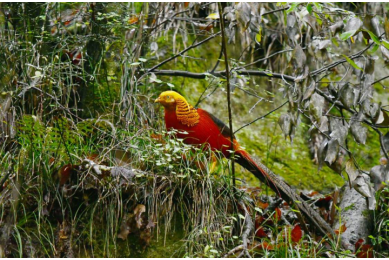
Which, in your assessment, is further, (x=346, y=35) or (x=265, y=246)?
(x=265, y=246)

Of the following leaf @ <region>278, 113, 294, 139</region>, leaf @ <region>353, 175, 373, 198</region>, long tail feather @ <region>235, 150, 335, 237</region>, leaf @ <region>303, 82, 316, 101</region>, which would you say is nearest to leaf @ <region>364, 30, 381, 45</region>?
leaf @ <region>303, 82, 316, 101</region>

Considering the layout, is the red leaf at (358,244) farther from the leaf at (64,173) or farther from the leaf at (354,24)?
the leaf at (64,173)

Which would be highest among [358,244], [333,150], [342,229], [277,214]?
[333,150]

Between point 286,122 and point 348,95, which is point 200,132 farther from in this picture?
point 348,95

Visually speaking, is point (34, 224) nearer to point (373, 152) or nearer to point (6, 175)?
point (6, 175)

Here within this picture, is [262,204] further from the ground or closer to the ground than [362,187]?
closer to the ground

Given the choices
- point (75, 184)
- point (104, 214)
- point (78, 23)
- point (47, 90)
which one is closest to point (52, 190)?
point (75, 184)

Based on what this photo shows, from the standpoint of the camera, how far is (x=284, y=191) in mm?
3811

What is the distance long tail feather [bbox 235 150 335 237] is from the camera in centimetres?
369

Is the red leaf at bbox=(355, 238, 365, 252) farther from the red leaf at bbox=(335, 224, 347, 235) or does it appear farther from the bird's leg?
the bird's leg

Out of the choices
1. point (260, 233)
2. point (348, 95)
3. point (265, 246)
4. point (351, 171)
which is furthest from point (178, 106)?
point (351, 171)

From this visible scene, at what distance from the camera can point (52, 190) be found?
336 cm

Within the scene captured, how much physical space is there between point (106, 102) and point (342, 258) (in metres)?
2.43

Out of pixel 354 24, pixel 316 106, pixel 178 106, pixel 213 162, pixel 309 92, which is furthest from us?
pixel 178 106
